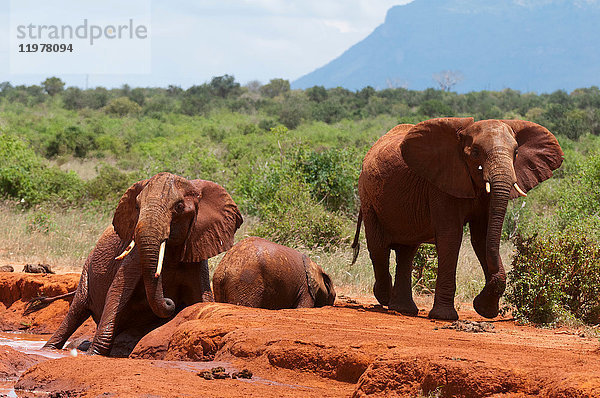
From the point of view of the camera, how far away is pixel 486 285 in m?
9.32

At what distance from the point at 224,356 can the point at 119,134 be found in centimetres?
3475

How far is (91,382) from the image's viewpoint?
5.93m

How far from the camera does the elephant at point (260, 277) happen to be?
29.5 ft

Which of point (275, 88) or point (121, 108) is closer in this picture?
point (121, 108)

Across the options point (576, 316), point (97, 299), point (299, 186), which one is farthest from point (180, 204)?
point (299, 186)

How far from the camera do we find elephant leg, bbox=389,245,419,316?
35.1ft

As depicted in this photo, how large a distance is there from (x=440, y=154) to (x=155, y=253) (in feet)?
12.3

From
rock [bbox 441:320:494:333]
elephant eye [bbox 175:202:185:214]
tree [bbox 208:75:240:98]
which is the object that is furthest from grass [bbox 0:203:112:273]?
tree [bbox 208:75:240:98]

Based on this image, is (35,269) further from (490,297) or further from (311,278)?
(490,297)

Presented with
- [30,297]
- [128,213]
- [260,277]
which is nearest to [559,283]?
[260,277]

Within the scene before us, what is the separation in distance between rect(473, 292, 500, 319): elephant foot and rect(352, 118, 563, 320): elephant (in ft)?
0.04

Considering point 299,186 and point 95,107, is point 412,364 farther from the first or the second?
point 95,107

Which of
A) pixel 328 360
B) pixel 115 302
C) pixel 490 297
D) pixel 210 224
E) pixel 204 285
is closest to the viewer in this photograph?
pixel 328 360

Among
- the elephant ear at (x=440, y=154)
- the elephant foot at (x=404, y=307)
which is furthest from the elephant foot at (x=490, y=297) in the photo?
the elephant foot at (x=404, y=307)
